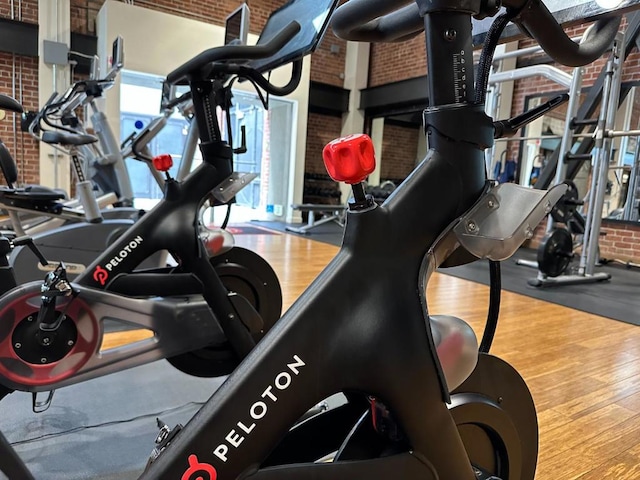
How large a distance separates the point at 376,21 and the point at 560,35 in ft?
1.12

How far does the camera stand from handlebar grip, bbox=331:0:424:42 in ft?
2.58

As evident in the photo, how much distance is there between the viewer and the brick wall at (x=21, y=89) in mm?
6750

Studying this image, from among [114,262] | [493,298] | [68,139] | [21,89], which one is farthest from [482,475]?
[21,89]

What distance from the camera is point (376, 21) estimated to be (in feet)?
3.07

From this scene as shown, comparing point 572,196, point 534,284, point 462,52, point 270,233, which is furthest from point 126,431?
point 270,233

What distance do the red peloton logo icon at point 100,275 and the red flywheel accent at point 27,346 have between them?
0.47ft

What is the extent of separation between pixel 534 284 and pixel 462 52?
383 cm

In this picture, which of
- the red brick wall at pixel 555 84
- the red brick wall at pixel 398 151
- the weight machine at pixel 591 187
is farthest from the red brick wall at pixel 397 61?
the weight machine at pixel 591 187

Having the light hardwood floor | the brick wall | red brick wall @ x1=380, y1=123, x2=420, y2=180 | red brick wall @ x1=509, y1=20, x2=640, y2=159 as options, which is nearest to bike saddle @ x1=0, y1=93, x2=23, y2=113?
the light hardwood floor

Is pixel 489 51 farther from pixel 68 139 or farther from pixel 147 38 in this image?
pixel 147 38

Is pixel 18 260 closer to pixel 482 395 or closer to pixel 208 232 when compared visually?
pixel 208 232

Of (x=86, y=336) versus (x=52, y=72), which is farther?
(x=52, y=72)

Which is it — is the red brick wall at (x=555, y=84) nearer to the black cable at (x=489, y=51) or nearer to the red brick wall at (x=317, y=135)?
the red brick wall at (x=317, y=135)

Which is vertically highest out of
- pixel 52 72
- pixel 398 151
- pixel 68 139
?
pixel 52 72
